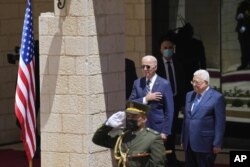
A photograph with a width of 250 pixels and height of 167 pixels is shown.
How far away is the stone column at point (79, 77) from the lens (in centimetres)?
1370

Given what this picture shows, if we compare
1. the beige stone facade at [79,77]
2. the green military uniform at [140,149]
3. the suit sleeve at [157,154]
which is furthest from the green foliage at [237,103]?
the suit sleeve at [157,154]

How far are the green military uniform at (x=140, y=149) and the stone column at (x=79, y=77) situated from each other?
9.22ft

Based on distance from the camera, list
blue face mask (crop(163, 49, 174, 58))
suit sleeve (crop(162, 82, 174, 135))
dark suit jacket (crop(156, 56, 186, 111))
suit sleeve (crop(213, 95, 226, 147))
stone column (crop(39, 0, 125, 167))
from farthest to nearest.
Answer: dark suit jacket (crop(156, 56, 186, 111)), blue face mask (crop(163, 49, 174, 58)), stone column (crop(39, 0, 125, 167)), suit sleeve (crop(162, 82, 174, 135)), suit sleeve (crop(213, 95, 226, 147))

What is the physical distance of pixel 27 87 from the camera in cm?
1385

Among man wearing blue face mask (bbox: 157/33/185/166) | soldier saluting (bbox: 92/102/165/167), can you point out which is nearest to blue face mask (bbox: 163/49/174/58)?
man wearing blue face mask (bbox: 157/33/185/166)

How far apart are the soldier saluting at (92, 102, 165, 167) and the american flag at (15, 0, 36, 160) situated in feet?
9.83

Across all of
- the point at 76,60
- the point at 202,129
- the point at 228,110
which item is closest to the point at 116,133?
the point at 202,129

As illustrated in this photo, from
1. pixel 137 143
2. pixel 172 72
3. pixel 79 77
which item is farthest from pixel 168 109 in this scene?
pixel 137 143

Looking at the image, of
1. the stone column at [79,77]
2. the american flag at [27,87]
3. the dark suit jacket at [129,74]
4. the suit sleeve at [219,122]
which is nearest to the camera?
the suit sleeve at [219,122]

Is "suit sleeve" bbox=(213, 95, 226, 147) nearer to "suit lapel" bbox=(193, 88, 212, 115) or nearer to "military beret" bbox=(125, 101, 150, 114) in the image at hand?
"suit lapel" bbox=(193, 88, 212, 115)

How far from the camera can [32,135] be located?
46.2 feet

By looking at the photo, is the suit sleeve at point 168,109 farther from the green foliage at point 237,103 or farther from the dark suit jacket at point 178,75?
the green foliage at point 237,103

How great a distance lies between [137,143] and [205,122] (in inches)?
80.9

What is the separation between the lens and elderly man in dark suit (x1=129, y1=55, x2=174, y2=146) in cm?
1341
